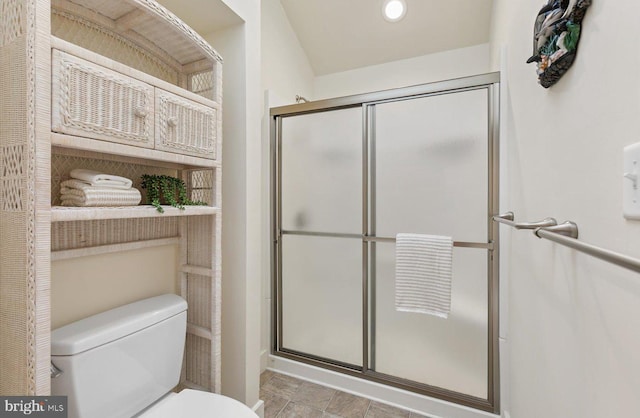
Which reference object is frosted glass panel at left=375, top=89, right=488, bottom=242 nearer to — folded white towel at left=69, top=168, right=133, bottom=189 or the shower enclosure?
the shower enclosure

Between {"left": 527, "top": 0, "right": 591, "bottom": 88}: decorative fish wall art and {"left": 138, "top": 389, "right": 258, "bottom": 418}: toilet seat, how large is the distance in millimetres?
1398

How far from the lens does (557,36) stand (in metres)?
0.70

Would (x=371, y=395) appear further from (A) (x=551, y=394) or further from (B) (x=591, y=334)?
(B) (x=591, y=334)

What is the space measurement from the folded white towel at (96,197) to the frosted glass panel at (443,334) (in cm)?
136

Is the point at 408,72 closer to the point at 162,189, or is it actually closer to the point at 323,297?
the point at 323,297

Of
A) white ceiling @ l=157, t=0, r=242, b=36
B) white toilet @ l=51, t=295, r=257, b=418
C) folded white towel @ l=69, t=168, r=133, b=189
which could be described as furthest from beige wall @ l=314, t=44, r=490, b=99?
white toilet @ l=51, t=295, r=257, b=418

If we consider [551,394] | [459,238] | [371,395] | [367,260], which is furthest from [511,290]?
[371,395]

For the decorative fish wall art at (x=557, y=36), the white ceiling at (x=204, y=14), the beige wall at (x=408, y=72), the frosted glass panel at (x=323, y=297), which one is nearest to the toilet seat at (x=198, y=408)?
the frosted glass panel at (x=323, y=297)

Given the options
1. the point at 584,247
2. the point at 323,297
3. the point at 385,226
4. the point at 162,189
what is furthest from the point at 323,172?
the point at 584,247

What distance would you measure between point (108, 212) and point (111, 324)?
428 millimetres

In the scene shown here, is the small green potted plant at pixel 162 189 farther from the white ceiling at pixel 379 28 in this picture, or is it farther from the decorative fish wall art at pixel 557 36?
the white ceiling at pixel 379 28

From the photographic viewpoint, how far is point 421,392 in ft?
5.55

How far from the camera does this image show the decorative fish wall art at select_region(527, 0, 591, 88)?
2.07 ft

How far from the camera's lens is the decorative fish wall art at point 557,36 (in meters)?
0.63
